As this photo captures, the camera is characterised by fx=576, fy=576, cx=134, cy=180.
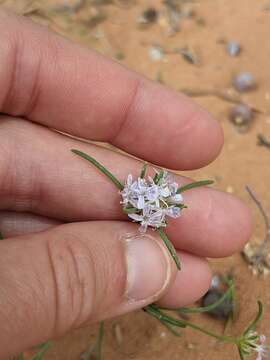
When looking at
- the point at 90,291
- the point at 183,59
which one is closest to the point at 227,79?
the point at 183,59

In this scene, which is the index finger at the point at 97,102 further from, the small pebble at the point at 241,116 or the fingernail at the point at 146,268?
the small pebble at the point at 241,116

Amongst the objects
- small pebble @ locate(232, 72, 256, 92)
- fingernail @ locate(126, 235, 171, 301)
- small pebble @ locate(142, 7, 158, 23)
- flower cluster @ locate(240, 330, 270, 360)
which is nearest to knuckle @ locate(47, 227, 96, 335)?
fingernail @ locate(126, 235, 171, 301)

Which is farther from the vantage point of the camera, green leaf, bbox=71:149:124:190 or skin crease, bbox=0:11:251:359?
skin crease, bbox=0:11:251:359

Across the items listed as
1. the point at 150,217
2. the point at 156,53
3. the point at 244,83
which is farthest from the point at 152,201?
the point at 156,53

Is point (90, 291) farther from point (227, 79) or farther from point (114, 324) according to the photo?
point (227, 79)

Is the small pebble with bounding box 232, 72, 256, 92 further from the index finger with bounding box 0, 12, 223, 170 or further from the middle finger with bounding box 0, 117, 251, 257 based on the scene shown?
the middle finger with bounding box 0, 117, 251, 257

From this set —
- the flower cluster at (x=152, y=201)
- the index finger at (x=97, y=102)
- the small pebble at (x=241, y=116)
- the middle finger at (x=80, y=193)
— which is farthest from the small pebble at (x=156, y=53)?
the flower cluster at (x=152, y=201)

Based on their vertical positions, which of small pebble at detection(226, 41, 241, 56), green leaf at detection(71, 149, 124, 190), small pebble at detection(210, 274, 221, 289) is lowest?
small pebble at detection(210, 274, 221, 289)

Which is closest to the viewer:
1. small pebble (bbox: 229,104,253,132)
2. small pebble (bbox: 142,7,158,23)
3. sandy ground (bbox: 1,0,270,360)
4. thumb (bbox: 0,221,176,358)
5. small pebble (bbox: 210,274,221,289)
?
thumb (bbox: 0,221,176,358)
